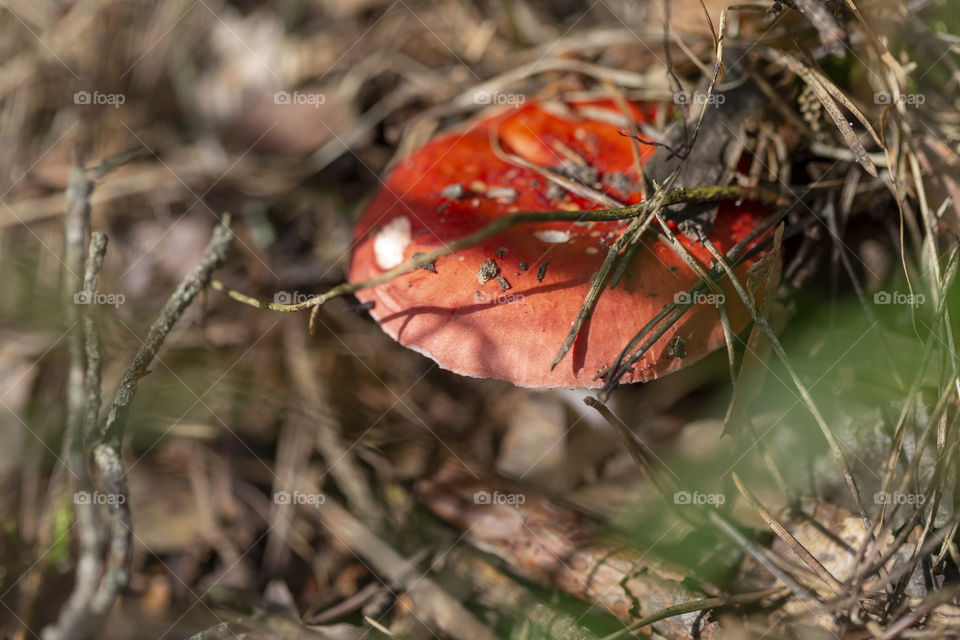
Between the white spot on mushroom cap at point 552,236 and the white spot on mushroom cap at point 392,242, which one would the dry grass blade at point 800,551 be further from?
the white spot on mushroom cap at point 392,242

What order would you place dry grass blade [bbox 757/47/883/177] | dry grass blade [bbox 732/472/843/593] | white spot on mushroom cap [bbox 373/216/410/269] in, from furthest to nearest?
white spot on mushroom cap [bbox 373/216/410/269]
dry grass blade [bbox 757/47/883/177]
dry grass blade [bbox 732/472/843/593]

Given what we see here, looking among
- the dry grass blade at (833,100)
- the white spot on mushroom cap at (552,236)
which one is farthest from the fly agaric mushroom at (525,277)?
the dry grass blade at (833,100)

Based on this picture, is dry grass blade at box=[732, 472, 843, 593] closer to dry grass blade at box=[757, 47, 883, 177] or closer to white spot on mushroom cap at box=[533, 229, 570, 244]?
white spot on mushroom cap at box=[533, 229, 570, 244]

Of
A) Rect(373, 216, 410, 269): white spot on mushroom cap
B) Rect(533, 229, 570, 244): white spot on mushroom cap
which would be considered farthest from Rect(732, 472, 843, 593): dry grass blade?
Result: Rect(373, 216, 410, 269): white spot on mushroom cap

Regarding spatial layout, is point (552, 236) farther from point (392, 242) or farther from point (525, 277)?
point (392, 242)

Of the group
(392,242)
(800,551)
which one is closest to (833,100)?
(800,551)

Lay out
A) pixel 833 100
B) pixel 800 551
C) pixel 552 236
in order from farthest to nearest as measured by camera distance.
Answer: pixel 833 100 < pixel 552 236 < pixel 800 551
